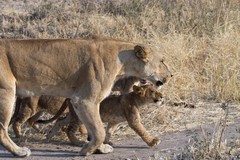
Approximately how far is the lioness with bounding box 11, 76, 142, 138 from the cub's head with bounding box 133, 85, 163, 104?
0.14 metres

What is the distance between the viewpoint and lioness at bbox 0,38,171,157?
8250mm

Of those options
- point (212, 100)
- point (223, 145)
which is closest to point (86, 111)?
point (223, 145)

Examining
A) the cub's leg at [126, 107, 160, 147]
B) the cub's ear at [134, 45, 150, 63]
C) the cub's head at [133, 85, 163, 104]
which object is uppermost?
the cub's ear at [134, 45, 150, 63]

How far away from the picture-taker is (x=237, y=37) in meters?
12.5

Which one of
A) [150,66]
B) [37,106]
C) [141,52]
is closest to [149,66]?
[150,66]

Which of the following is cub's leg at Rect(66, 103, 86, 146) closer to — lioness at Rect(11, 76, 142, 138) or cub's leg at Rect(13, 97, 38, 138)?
lioness at Rect(11, 76, 142, 138)

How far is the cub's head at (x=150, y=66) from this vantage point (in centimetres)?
860

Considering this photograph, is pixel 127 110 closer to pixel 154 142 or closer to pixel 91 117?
pixel 154 142

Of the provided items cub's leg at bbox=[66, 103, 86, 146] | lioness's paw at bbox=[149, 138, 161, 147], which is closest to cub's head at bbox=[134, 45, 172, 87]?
lioness's paw at bbox=[149, 138, 161, 147]

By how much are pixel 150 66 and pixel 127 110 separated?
0.57 m

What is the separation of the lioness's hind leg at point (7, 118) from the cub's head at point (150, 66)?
149 cm

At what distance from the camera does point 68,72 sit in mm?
8406

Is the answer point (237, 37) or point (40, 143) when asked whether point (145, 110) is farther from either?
point (237, 37)

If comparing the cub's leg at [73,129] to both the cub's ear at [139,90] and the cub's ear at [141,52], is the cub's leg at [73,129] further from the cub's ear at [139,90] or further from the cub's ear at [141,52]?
the cub's ear at [141,52]
